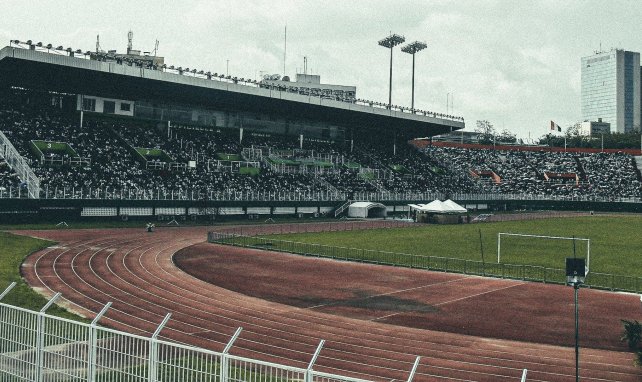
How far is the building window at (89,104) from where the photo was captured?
73.9m

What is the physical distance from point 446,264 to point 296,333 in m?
17.7

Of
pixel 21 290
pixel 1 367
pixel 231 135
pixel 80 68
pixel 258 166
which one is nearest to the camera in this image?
pixel 1 367

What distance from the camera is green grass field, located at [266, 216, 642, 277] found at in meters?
40.7

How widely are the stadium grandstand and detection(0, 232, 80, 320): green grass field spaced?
1298 cm

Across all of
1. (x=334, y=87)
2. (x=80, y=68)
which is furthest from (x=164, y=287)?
(x=334, y=87)

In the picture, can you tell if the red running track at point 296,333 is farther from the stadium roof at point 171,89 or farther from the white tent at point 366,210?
the white tent at point 366,210

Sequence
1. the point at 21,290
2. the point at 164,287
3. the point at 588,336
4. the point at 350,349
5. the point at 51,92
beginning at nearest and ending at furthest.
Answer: the point at 350,349
the point at 588,336
the point at 21,290
the point at 164,287
the point at 51,92

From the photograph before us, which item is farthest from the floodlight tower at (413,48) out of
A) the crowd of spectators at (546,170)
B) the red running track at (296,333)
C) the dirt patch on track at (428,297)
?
the red running track at (296,333)

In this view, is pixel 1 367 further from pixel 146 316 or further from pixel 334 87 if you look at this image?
pixel 334 87

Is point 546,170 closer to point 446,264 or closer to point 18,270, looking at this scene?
point 446,264

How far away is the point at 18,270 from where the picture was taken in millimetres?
30594

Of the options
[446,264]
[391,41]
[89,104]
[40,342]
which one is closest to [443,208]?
[446,264]

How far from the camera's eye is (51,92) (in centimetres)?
7212

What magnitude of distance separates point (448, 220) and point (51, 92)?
172 feet
